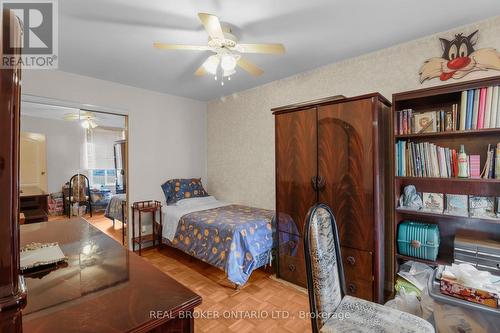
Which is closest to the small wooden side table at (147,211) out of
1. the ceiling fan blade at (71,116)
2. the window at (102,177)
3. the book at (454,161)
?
the window at (102,177)

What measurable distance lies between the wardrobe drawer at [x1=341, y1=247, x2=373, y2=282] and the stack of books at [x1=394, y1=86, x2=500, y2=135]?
1.09 m

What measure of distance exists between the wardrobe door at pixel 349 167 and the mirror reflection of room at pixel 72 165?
2.85 m

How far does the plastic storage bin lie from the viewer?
75.4 inches

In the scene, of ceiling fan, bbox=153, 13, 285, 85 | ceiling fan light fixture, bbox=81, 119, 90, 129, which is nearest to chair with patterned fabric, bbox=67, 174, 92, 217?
ceiling fan light fixture, bbox=81, 119, 90, 129

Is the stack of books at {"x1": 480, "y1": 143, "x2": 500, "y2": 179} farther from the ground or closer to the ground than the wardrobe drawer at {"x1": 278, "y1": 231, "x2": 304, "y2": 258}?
farther from the ground

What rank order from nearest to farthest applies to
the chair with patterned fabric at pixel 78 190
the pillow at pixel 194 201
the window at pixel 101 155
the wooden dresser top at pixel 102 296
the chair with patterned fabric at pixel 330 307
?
the wooden dresser top at pixel 102 296, the chair with patterned fabric at pixel 330 307, the chair with patterned fabric at pixel 78 190, the window at pixel 101 155, the pillow at pixel 194 201

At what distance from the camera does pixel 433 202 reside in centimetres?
203

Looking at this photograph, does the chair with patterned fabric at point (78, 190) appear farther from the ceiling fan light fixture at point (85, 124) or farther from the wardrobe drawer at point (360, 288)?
the wardrobe drawer at point (360, 288)

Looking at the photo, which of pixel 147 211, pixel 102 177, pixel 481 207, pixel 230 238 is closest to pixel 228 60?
pixel 230 238

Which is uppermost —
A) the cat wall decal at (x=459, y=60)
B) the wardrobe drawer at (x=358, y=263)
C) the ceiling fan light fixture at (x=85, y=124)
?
the cat wall decal at (x=459, y=60)

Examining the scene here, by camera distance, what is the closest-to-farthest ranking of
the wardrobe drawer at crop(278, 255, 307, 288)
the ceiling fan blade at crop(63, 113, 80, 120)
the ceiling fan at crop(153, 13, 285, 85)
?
the ceiling fan at crop(153, 13, 285, 85) → the wardrobe drawer at crop(278, 255, 307, 288) → the ceiling fan blade at crop(63, 113, 80, 120)

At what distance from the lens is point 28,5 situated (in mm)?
1672

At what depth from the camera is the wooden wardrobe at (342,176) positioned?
1.99 metres

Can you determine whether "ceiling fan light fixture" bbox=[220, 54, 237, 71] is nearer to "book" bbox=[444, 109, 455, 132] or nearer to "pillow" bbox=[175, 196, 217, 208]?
"book" bbox=[444, 109, 455, 132]
